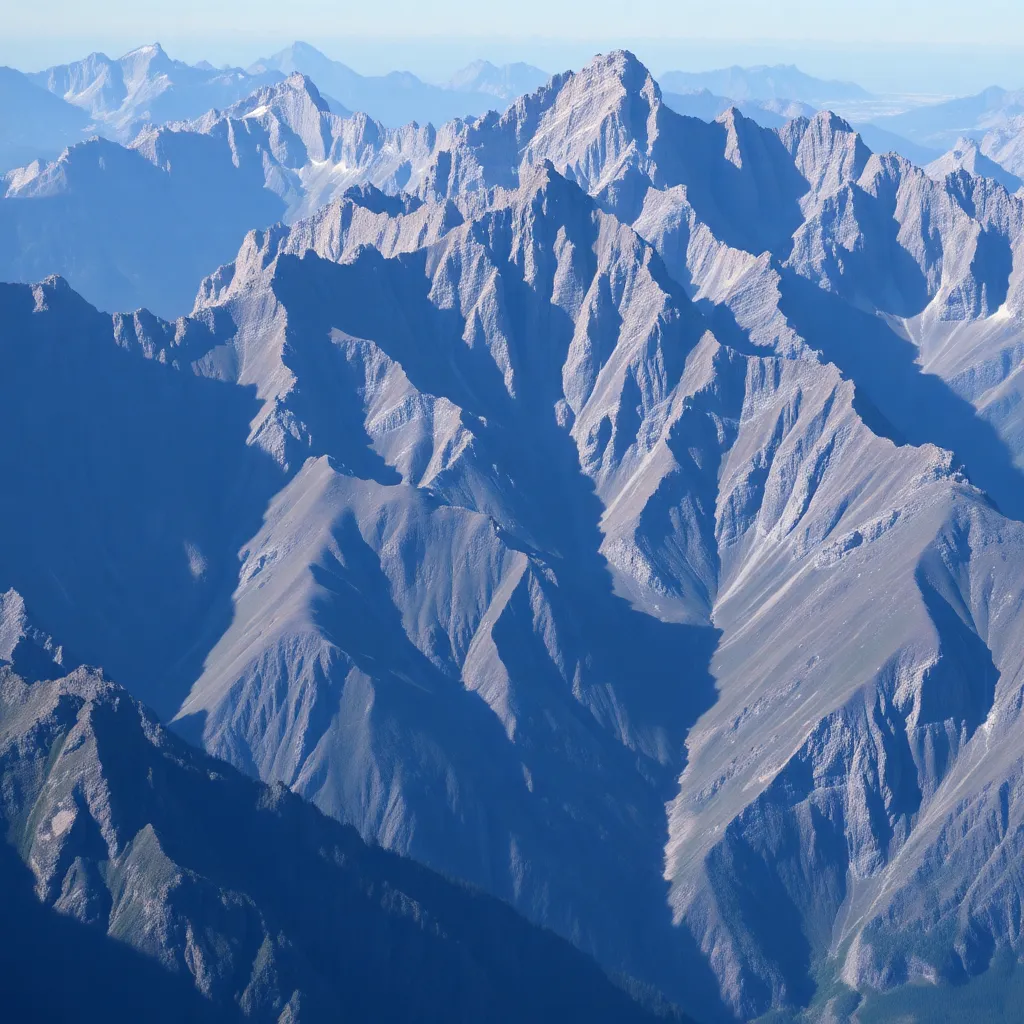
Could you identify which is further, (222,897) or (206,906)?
(222,897)

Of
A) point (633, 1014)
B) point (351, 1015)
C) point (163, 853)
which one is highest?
point (163, 853)

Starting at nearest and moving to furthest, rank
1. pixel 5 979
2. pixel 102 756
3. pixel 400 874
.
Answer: pixel 5 979 < pixel 102 756 < pixel 400 874

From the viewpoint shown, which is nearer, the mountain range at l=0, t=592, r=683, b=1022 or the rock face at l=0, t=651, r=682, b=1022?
the mountain range at l=0, t=592, r=683, b=1022

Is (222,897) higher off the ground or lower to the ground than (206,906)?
higher

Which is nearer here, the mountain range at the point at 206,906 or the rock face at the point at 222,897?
the mountain range at the point at 206,906

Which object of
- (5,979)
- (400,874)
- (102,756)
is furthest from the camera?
(400,874)

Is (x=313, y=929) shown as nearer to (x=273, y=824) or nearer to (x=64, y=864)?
(x=273, y=824)

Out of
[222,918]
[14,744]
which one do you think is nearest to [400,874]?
[222,918]

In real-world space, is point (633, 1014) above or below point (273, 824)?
below
